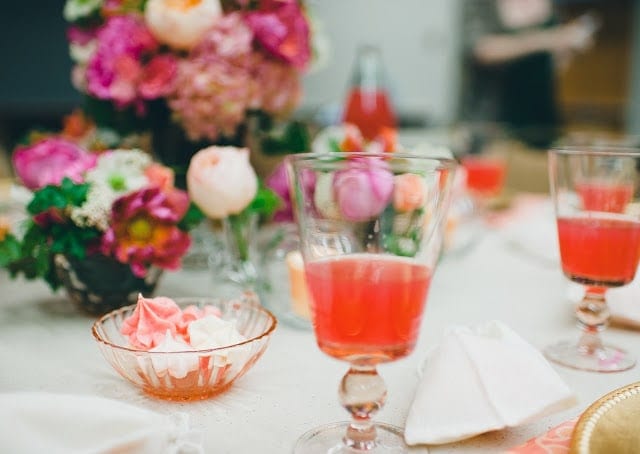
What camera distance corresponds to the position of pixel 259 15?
1182mm

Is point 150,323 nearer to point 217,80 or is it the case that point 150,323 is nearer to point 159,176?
point 159,176

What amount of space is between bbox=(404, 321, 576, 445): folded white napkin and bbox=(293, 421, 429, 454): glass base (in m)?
0.01

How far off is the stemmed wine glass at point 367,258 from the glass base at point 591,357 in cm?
33

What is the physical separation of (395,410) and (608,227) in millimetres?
381

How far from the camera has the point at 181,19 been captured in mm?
1094

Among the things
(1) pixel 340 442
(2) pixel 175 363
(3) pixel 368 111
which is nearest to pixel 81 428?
(2) pixel 175 363

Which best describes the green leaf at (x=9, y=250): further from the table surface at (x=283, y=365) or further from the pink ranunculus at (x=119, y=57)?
the pink ranunculus at (x=119, y=57)

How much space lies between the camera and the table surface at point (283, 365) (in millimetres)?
662

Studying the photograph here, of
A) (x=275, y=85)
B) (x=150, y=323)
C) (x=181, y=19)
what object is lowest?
(x=150, y=323)

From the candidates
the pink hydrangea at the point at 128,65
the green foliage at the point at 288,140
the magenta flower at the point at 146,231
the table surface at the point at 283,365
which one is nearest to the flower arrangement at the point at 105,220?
the magenta flower at the point at 146,231

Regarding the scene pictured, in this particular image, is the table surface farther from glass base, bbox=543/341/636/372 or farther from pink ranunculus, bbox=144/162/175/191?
pink ranunculus, bbox=144/162/175/191

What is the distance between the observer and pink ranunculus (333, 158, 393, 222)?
1.85 ft

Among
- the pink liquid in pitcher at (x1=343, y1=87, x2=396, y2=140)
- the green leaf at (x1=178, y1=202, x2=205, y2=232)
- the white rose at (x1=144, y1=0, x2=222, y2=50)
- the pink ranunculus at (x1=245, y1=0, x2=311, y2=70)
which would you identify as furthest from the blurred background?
the green leaf at (x1=178, y1=202, x2=205, y2=232)

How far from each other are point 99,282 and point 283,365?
0.31m
